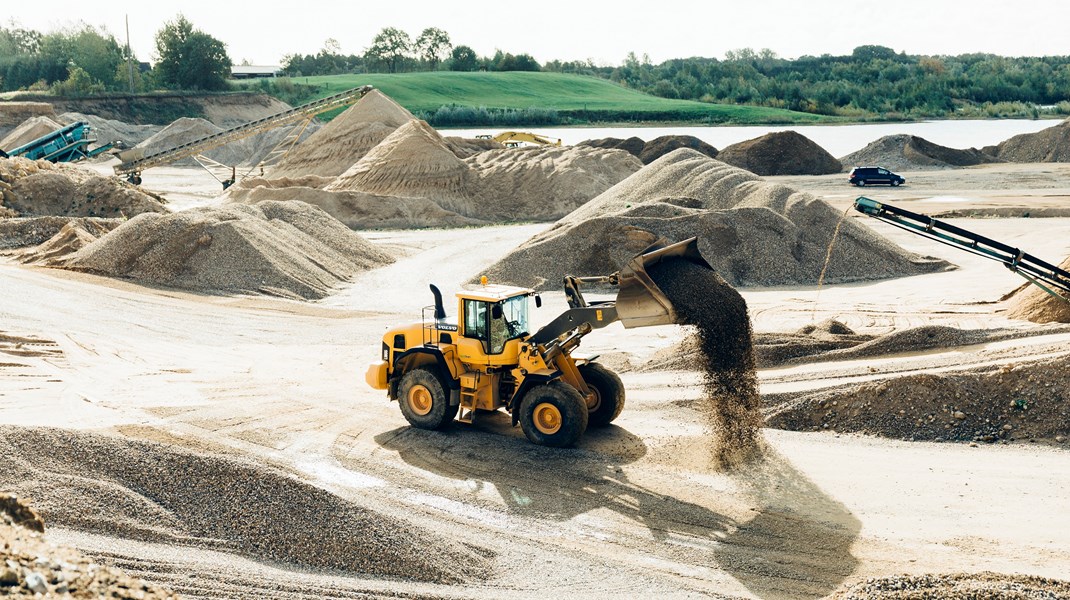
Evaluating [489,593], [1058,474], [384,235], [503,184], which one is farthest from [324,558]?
[503,184]

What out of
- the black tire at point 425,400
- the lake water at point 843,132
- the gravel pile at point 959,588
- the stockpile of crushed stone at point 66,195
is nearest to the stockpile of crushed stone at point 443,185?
the stockpile of crushed stone at point 66,195

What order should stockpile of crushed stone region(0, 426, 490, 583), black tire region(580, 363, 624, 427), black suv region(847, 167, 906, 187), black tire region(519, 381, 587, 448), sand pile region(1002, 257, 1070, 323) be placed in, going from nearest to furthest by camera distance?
stockpile of crushed stone region(0, 426, 490, 583)
black tire region(519, 381, 587, 448)
black tire region(580, 363, 624, 427)
sand pile region(1002, 257, 1070, 323)
black suv region(847, 167, 906, 187)

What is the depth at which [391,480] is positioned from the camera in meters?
11.1

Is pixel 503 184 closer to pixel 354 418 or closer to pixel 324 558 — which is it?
pixel 354 418

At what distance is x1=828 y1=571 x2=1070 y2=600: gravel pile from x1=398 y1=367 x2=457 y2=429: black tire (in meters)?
5.48

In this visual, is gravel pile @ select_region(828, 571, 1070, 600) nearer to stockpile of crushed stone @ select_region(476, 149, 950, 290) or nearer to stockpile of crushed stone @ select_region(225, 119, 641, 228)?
stockpile of crushed stone @ select_region(476, 149, 950, 290)

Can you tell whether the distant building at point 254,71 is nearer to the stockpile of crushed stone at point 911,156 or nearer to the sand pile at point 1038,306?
the stockpile of crushed stone at point 911,156

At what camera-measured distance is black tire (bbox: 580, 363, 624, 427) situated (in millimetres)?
12266

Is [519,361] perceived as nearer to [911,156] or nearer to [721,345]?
[721,345]

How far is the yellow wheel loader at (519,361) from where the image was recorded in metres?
11.1

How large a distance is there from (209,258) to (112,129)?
45.3 metres

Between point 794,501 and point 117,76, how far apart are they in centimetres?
8258

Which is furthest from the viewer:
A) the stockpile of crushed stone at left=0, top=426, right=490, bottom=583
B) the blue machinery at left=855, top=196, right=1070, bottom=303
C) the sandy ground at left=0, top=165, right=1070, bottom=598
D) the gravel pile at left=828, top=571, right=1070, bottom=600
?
the blue machinery at left=855, top=196, right=1070, bottom=303

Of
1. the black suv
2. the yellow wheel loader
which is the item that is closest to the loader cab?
the yellow wheel loader
